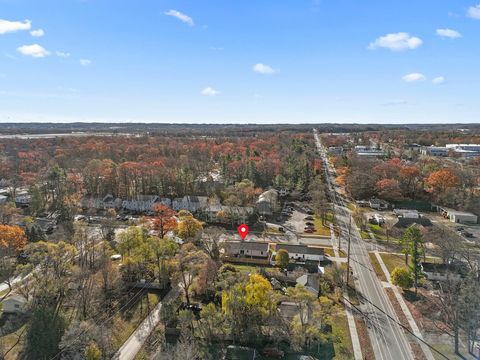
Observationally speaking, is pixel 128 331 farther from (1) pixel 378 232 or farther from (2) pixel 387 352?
(1) pixel 378 232

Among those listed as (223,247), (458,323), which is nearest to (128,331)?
(223,247)

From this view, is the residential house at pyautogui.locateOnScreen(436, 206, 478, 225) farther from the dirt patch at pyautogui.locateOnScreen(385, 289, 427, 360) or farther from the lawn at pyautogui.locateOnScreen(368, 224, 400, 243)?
the dirt patch at pyautogui.locateOnScreen(385, 289, 427, 360)

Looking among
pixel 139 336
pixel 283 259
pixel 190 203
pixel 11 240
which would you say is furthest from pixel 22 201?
pixel 283 259

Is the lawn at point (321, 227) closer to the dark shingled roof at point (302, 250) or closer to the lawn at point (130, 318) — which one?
the dark shingled roof at point (302, 250)

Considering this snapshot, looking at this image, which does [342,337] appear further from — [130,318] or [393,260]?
[130,318]

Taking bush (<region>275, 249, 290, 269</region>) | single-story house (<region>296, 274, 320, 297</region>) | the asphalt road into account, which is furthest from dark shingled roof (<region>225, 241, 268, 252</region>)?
the asphalt road

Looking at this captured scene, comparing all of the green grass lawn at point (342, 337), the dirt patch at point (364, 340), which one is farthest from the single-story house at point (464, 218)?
the green grass lawn at point (342, 337)

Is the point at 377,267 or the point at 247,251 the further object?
the point at 247,251
